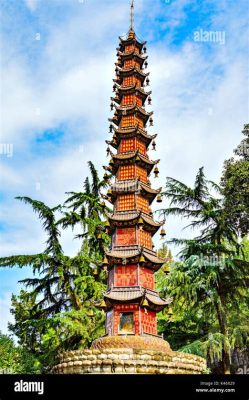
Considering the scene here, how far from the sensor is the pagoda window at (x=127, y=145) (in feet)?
63.2

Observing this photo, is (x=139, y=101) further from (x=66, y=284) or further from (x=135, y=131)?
(x=66, y=284)

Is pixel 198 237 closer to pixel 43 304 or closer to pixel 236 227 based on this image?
pixel 236 227

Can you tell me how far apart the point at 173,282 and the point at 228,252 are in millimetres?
2918

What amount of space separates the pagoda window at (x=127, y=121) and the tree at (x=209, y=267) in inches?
154

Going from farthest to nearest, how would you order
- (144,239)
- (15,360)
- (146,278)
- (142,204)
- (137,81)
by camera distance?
(15,360)
(137,81)
(142,204)
(144,239)
(146,278)

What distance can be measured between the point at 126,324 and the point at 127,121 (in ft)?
34.1

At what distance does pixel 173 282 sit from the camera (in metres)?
17.3

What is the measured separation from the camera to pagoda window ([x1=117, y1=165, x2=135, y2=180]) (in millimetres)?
18500

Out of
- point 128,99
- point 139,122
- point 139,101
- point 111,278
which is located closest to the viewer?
point 111,278

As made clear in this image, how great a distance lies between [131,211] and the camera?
56.6ft

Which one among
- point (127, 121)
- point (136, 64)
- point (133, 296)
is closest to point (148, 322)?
point (133, 296)

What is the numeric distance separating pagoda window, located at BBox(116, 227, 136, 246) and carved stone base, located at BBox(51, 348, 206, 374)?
5272mm

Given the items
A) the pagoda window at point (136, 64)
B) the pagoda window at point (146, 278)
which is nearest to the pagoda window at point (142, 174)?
the pagoda window at point (146, 278)
